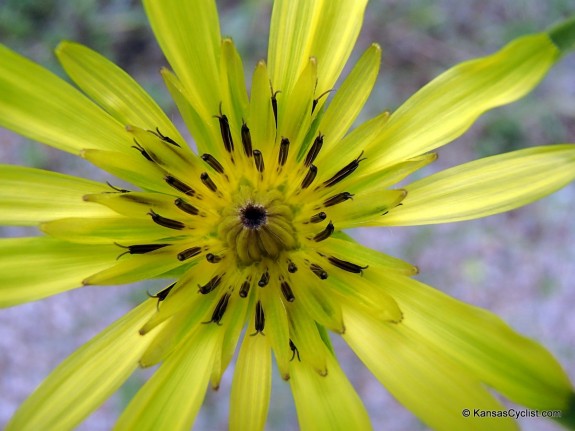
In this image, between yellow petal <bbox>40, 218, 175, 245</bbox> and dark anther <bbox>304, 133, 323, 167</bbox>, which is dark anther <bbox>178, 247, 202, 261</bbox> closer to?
yellow petal <bbox>40, 218, 175, 245</bbox>

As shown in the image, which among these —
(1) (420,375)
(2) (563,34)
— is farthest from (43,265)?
(2) (563,34)

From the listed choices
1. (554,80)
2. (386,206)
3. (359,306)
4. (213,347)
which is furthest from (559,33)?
(554,80)

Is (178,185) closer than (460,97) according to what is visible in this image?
No

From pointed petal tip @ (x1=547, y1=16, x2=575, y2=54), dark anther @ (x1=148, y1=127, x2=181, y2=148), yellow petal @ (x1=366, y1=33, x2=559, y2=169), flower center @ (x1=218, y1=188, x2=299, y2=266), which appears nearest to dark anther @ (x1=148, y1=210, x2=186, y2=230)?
flower center @ (x1=218, y1=188, x2=299, y2=266)

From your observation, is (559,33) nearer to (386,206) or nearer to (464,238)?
(386,206)

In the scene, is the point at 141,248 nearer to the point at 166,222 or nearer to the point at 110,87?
the point at 166,222

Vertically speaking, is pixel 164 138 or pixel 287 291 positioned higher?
pixel 164 138
